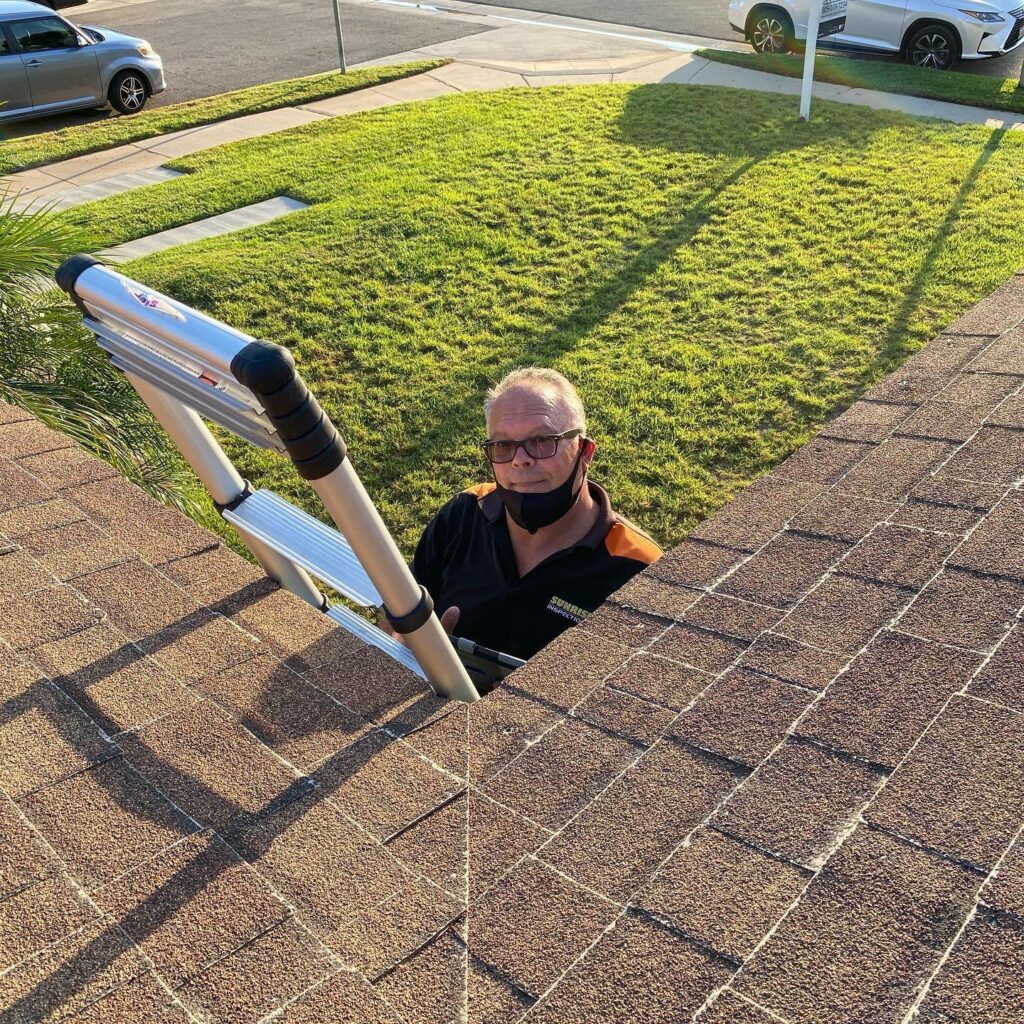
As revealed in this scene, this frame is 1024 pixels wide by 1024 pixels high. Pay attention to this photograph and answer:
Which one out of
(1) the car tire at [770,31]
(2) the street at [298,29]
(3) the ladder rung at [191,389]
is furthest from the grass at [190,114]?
(3) the ladder rung at [191,389]

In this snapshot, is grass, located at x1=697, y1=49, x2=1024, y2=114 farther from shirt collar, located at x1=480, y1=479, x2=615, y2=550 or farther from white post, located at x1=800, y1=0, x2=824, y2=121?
shirt collar, located at x1=480, y1=479, x2=615, y2=550

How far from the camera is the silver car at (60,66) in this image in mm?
13273

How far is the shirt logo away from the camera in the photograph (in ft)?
11.0

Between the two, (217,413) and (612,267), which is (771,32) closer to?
(612,267)

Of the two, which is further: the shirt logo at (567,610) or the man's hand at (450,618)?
the man's hand at (450,618)

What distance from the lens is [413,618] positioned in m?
2.11

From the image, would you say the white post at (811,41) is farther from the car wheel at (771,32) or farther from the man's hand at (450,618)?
the man's hand at (450,618)

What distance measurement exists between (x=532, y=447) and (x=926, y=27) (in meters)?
13.0

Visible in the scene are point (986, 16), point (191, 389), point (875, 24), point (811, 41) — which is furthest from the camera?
point (875, 24)

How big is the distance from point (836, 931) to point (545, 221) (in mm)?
8425

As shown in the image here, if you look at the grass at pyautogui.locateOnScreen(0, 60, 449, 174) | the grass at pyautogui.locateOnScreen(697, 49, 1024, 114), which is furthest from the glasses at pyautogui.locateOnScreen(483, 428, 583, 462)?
the grass at pyautogui.locateOnScreen(697, 49, 1024, 114)

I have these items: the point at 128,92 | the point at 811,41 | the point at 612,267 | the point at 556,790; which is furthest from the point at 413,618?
the point at 128,92

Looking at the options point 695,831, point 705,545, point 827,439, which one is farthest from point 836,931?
point 827,439

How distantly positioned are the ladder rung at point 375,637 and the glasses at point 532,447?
0.90 metres
